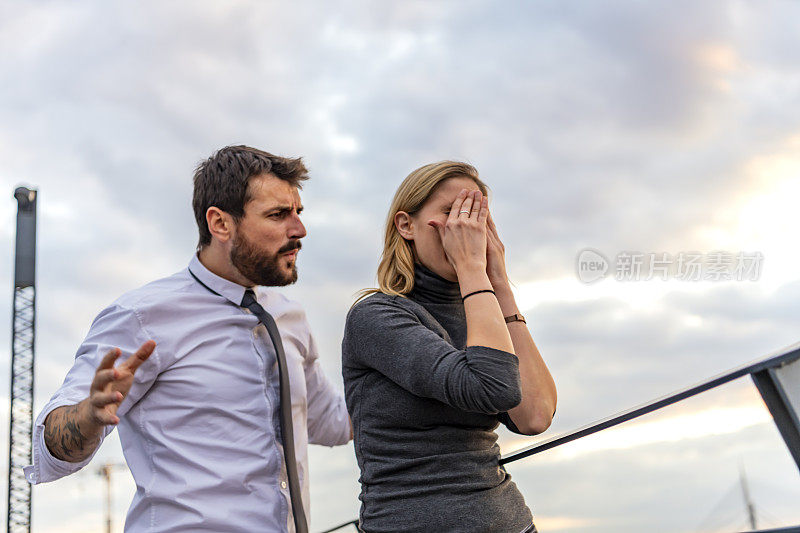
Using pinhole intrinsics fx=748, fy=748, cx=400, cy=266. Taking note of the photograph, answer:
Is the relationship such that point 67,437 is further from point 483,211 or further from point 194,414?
point 483,211

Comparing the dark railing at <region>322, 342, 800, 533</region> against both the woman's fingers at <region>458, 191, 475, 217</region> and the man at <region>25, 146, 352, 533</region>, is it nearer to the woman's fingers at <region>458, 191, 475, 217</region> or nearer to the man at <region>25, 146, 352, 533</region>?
the woman's fingers at <region>458, 191, 475, 217</region>

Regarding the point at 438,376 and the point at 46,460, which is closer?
the point at 438,376

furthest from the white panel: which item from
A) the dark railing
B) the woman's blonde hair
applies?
the woman's blonde hair

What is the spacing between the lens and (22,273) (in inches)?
706

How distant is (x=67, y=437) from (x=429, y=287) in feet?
3.91

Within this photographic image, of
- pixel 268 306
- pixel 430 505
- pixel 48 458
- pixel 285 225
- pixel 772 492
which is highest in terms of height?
pixel 285 225

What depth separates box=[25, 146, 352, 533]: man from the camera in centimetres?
244

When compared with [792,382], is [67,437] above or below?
above

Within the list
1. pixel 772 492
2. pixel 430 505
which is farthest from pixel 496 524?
pixel 772 492

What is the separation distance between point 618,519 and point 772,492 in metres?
0.46

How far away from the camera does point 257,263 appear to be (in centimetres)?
279

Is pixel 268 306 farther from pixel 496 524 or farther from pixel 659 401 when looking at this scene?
pixel 659 401

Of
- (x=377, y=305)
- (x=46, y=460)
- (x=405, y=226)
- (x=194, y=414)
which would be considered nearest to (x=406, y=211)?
(x=405, y=226)

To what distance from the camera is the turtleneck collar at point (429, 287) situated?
85.0 inches
